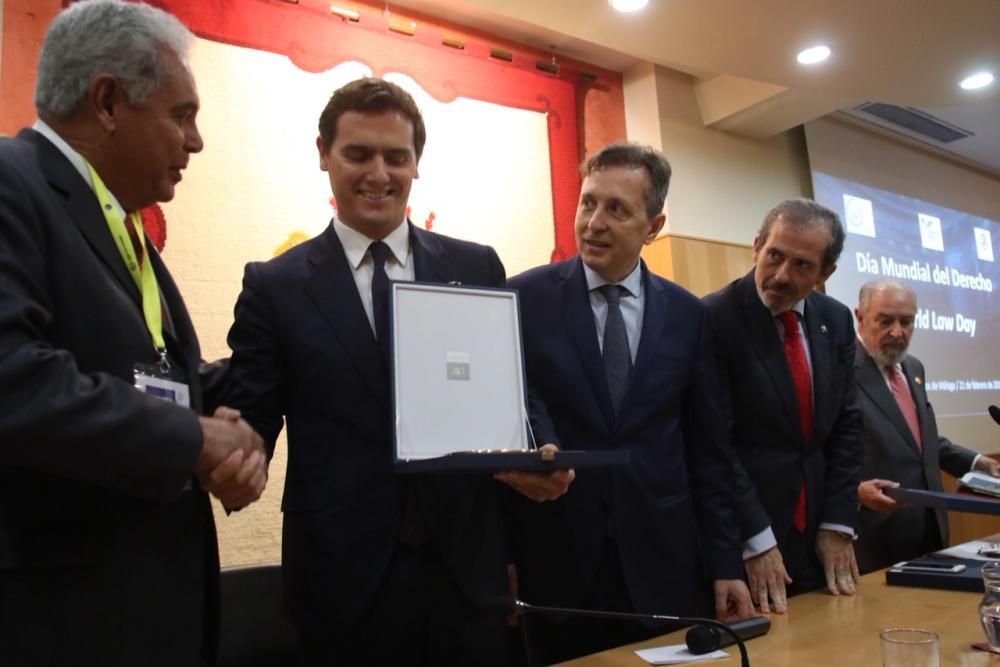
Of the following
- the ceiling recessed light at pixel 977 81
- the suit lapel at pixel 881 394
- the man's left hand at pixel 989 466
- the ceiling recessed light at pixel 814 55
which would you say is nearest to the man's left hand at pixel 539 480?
the man's left hand at pixel 989 466

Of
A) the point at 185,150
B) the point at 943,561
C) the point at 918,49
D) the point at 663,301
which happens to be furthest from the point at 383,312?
the point at 918,49

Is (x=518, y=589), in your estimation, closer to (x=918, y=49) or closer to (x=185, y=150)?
(x=185, y=150)

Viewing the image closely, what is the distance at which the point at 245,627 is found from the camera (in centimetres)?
208

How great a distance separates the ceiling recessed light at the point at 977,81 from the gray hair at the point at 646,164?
3.98m

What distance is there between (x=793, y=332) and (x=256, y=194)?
8.00ft

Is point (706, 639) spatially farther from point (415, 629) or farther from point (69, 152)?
point (69, 152)

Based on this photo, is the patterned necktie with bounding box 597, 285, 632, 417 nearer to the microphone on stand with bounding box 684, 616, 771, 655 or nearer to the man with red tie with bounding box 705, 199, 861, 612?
the man with red tie with bounding box 705, 199, 861, 612

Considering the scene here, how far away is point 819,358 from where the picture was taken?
233 cm

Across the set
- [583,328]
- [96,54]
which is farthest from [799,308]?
[96,54]

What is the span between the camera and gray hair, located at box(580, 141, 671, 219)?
2.12 m

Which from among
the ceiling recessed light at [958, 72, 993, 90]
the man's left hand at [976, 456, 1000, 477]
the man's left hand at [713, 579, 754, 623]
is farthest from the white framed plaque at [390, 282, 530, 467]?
the ceiling recessed light at [958, 72, 993, 90]

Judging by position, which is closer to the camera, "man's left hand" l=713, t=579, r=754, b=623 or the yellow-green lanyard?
the yellow-green lanyard

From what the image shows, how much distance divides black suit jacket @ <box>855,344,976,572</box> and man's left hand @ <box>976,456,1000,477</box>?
0.25m

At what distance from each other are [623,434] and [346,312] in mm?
717
